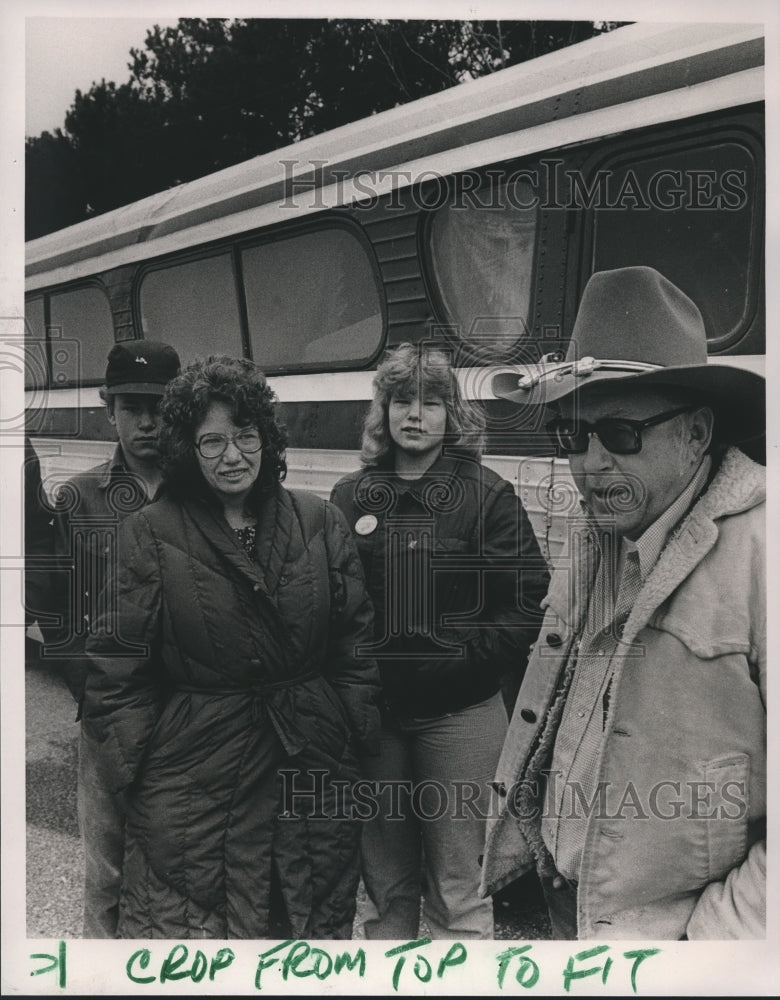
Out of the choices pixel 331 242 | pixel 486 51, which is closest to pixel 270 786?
pixel 331 242

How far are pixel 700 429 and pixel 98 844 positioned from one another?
1.97 metres

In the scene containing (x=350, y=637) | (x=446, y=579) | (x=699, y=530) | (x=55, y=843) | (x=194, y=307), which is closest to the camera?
(x=699, y=530)

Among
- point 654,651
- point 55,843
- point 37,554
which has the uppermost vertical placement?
point 37,554

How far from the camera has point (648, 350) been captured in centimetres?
197

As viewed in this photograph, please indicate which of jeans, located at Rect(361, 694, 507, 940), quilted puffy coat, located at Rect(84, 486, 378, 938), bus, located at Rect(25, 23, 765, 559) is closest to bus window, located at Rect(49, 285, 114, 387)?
bus, located at Rect(25, 23, 765, 559)

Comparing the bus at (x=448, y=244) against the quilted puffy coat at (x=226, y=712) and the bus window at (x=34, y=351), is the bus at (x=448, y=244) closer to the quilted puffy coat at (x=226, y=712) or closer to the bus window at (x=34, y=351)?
the bus window at (x=34, y=351)

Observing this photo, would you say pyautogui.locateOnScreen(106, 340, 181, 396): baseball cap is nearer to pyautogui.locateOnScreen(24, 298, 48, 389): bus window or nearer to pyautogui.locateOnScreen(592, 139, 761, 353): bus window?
pyautogui.locateOnScreen(24, 298, 48, 389): bus window

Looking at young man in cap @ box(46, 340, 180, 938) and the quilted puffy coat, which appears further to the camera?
young man in cap @ box(46, 340, 180, 938)

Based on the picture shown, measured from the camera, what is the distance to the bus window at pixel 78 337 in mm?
2791

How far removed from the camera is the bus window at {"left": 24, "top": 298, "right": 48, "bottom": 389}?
2740 millimetres

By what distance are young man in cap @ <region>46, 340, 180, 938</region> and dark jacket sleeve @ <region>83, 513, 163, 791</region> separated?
0.99 ft

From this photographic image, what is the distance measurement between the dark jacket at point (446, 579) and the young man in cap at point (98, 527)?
0.62 metres

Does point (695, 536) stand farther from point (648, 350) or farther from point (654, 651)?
point (648, 350)

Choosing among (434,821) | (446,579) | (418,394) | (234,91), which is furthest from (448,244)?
(434,821)
